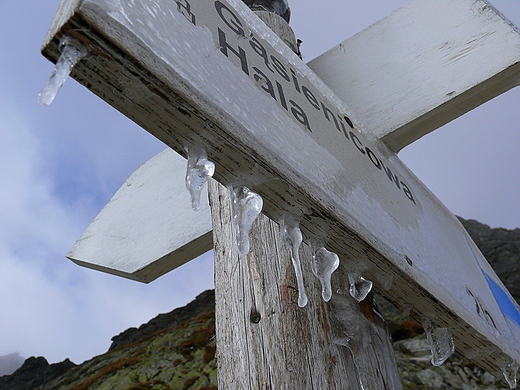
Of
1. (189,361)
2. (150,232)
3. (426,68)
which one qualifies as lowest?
(150,232)

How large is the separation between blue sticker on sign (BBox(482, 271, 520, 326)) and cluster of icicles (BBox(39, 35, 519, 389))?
1.70ft

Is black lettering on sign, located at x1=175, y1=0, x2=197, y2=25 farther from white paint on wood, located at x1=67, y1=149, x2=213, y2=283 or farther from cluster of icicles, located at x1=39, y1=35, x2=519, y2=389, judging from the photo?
white paint on wood, located at x1=67, y1=149, x2=213, y2=283

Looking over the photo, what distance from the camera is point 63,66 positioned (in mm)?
625

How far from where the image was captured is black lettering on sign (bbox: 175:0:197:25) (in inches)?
30.9

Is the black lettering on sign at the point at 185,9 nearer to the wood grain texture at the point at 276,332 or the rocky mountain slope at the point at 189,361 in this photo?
the wood grain texture at the point at 276,332

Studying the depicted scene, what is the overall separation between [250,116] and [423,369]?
469 inches

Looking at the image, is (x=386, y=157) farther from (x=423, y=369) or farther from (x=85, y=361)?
(x=85, y=361)

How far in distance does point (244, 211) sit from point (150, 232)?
3.10ft

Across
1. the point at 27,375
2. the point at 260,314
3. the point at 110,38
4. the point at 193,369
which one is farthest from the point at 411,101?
the point at 27,375

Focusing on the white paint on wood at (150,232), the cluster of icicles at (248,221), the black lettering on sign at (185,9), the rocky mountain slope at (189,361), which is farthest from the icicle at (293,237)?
the rocky mountain slope at (189,361)

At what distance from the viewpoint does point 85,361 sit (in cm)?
1900

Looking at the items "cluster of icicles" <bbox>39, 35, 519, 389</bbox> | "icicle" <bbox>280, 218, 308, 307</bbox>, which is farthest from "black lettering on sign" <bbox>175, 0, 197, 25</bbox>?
"icicle" <bbox>280, 218, 308, 307</bbox>

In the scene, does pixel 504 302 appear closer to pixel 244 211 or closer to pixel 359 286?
pixel 359 286

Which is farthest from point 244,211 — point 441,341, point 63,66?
point 441,341
